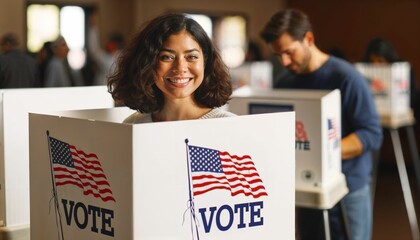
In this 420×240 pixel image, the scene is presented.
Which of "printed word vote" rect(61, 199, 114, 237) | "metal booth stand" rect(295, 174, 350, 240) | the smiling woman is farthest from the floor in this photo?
"printed word vote" rect(61, 199, 114, 237)

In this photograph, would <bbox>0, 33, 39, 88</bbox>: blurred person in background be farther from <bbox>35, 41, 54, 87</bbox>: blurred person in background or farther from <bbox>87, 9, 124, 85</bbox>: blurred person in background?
<bbox>87, 9, 124, 85</bbox>: blurred person in background

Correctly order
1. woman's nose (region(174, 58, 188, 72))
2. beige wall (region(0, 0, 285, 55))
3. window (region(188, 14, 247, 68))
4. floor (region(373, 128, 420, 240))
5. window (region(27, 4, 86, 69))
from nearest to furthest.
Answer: woman's nose (region(174, 58, 188, 72)) → floor (region(373, 128, 420, 240)) → beige wall (region(0, 0, 285, 55)) → window (region(27, 4, 86, 69)) → window (region(188, 14, 247, 68))

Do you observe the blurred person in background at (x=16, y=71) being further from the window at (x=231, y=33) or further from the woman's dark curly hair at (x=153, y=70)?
the window at (x=231, y=33)

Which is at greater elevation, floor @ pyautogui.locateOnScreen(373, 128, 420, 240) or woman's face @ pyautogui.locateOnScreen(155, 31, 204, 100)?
woman's face @ pyautogui.locateOnScreen(155, 31, 204, 100)

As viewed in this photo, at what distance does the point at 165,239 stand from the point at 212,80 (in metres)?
0.49

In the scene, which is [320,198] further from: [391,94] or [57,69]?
[57,69]

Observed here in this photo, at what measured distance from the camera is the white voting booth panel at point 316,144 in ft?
8.66

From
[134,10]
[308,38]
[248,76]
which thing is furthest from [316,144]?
[134,10]

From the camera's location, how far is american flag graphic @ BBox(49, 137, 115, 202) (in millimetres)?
1526

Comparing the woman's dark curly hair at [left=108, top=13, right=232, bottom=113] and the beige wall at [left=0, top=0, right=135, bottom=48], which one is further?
the beige wall at [left=0, top=0, right=135, bottom=48]

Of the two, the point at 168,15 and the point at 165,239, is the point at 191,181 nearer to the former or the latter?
the point at 165,239

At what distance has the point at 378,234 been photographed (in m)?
4.82

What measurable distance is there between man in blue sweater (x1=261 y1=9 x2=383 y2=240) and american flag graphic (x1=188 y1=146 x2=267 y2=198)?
1.30 m

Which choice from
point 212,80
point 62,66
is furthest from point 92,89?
point 62,66
